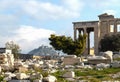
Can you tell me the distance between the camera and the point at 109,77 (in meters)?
16.8

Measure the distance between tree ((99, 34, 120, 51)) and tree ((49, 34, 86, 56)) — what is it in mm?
17167

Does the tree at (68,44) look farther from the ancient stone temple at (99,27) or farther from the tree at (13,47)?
the ancient stone temple at (99,27)

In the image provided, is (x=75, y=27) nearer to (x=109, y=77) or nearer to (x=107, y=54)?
(x=107, y=54)

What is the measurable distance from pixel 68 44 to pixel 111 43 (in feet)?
65.6

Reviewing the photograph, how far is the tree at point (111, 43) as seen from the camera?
68.6m

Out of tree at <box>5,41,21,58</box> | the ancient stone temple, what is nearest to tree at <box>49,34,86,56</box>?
tree at <box>5,41,21,58</box>

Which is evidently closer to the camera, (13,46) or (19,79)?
(19,79)

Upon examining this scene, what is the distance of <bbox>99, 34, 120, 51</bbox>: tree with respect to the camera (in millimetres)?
68625

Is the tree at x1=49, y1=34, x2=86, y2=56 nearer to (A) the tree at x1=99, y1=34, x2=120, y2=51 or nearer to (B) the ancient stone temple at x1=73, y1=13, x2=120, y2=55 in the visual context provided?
(A) the tree at x1=99, y1=34, x2=120, y2=51

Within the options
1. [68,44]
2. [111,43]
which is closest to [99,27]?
[111,43]

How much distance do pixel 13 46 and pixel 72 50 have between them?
58.3 feet

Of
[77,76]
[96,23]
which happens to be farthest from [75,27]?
[77,76]

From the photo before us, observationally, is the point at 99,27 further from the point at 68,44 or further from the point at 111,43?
the point at 68,44

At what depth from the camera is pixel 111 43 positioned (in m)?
70.1
